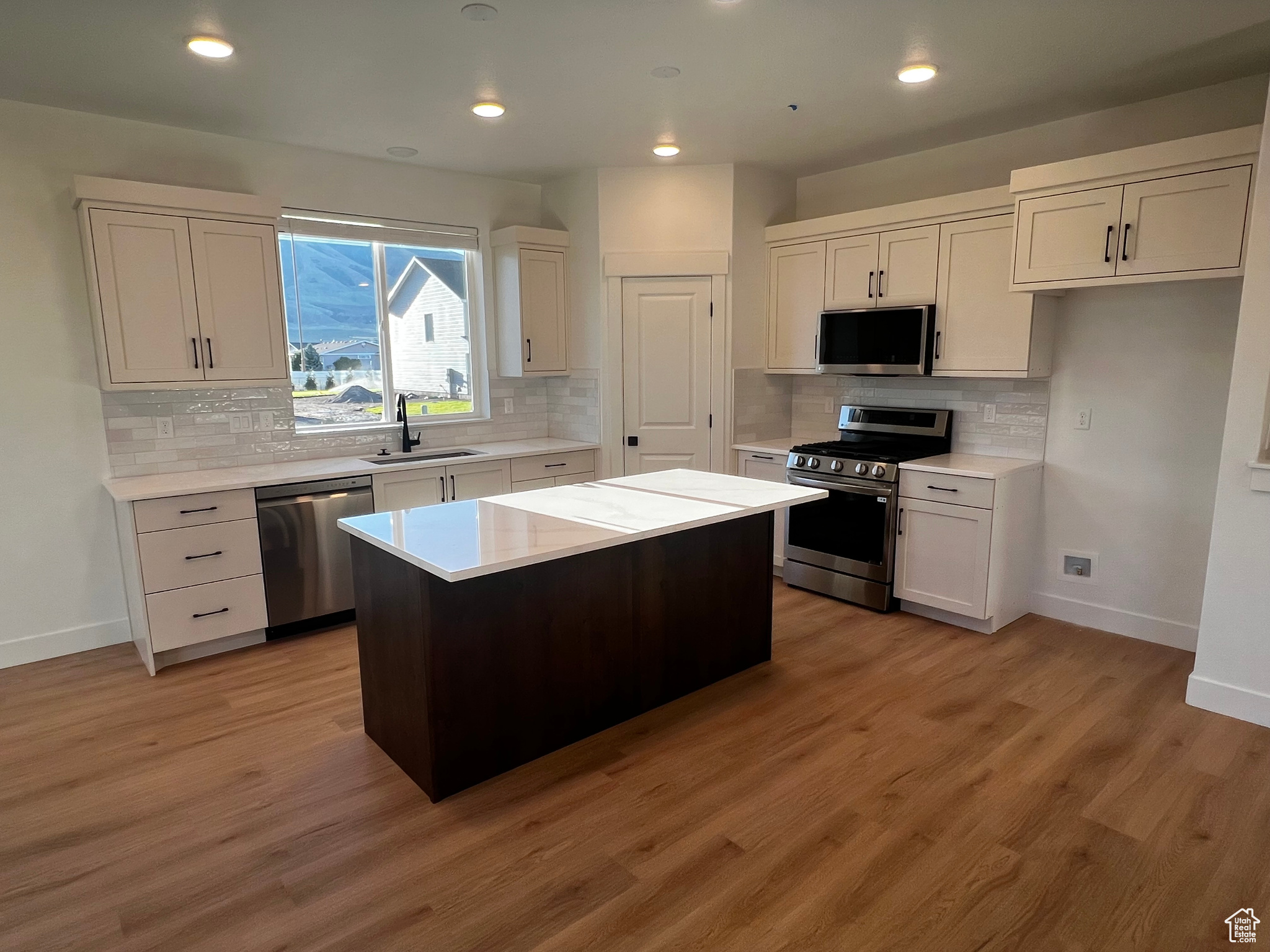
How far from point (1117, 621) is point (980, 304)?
181 centimetres

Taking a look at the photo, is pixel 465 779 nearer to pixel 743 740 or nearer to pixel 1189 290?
pixel 743 740

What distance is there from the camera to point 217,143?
3855 millimetres

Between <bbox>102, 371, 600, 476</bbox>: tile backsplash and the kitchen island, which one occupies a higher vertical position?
<bbox>102, 371, 600, 476</bbox>: tile backsplash

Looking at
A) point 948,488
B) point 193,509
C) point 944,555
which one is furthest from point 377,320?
point 944,555

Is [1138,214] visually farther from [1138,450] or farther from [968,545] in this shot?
[968,545]

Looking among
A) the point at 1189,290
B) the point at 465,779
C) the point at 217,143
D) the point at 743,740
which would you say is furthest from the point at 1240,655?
the point at 217,143

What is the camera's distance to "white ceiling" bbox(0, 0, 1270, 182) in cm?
251

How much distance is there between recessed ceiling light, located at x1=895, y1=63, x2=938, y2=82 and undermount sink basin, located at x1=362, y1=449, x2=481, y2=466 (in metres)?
2.99

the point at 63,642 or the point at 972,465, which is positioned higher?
the point at 972,465

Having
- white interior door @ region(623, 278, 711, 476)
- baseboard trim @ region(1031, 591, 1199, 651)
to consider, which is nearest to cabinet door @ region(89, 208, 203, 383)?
white interior door @ region(623, 278, 711, 476)

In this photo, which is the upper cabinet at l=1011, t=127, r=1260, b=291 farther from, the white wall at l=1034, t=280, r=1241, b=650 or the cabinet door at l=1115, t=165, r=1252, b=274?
the white wall at l=1034, t=280, r=1241, b=650

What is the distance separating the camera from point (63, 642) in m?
3.68

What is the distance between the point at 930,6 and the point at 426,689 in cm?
286

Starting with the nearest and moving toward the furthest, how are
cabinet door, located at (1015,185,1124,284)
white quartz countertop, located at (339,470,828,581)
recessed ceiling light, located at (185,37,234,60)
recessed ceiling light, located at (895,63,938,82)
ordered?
white quartz countertop, located at (339,470,828,581)
recessed ceiling light, located at (185,37,234,60)
recessed ceiling light, located at (895,63,938,82)
cabinet door, located at (1015,185,1124,284)
